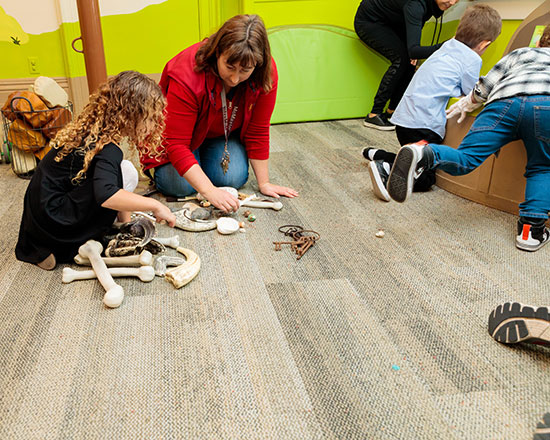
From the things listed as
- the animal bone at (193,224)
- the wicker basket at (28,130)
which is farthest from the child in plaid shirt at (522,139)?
the wicker basket at (28,130)

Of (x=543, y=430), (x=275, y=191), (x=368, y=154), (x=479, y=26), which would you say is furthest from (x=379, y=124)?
(x=543, y=430)

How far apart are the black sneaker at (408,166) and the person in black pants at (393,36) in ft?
4.66

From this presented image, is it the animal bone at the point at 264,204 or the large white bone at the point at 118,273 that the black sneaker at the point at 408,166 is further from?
the large white bone at the point at 118,273

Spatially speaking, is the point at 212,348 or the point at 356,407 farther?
the point at 212,348

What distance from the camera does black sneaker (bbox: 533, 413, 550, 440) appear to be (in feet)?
2.88

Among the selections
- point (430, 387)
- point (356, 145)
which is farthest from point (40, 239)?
point (356, 145)

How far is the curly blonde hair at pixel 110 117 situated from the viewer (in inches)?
49.9

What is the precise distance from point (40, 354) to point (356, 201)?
4.26ft

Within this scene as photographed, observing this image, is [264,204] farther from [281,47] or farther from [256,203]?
[281,47]

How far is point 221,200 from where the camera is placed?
165 cm

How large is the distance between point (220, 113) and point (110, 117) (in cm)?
55

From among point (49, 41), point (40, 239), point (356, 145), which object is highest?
point (49, 41)

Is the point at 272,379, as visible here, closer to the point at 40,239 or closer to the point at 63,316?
the point at 63,316

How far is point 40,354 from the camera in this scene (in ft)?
3.42
